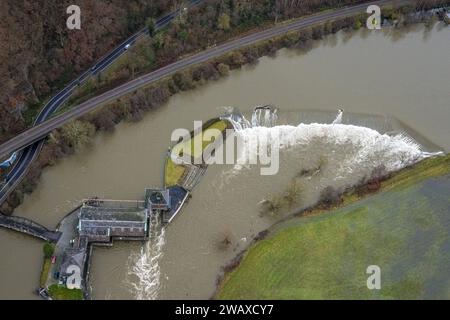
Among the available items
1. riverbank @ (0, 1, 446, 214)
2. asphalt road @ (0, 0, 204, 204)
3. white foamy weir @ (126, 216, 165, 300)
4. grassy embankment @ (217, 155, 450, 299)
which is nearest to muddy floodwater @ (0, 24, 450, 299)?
white foamy weir @ (126, 216, 165, 300)

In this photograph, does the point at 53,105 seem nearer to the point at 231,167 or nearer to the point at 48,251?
the point at 48,251

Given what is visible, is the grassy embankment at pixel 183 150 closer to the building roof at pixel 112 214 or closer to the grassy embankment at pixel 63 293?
the building roof at pixel 112 214

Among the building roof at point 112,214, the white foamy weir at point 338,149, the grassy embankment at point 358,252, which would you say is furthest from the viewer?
the white foamy weir at point 338,149

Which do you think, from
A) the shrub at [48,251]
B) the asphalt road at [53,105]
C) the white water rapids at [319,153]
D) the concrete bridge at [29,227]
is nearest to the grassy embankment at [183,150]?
the white water rapids at [319,153]

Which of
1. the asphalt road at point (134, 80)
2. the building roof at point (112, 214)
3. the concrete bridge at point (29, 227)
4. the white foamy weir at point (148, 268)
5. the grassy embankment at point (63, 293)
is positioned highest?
the asphalt road at point (134, 80)

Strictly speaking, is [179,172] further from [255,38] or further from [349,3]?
[349,3]

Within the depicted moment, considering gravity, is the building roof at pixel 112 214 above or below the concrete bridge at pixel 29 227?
above

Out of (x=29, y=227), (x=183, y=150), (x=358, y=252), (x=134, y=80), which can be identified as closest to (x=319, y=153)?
(x=358, y=252)

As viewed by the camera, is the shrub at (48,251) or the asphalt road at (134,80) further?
the asphalt road at (134,80)
